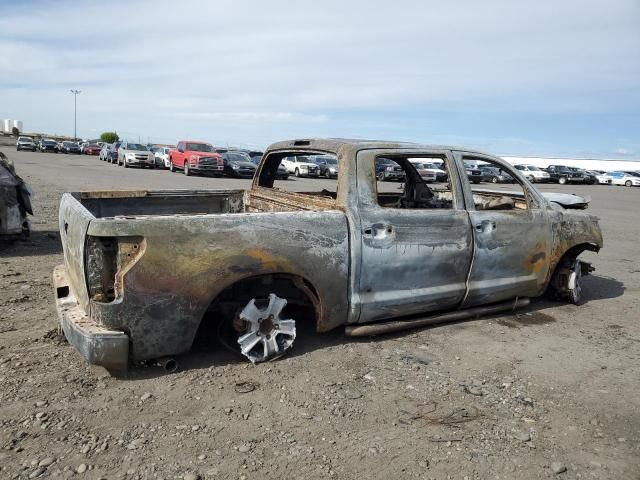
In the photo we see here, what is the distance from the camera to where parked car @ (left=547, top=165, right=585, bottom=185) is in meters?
40.5

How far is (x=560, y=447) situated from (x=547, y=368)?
1.17 m

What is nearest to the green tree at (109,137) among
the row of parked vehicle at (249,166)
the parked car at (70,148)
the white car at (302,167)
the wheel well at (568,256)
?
the parked car at (70,148)

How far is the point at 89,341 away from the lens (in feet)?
10.5

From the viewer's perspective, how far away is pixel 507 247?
4820 millimetres

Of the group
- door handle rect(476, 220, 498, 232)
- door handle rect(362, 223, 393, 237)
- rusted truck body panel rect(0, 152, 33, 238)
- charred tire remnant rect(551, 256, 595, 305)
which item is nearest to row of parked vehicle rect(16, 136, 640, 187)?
rusted truck body panel rect(0, 152, 33, 238)

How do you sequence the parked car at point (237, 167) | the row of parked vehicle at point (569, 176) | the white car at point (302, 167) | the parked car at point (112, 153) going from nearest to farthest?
1. the parked car at point (237, 167)
2. the white car at point (302, 167)
3. the parked car at point (112, 153)
4. the row of parked vehicle at point (569, 176)

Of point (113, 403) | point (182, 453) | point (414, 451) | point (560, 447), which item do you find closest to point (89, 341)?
point (113, 403)

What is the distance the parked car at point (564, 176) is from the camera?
4050 centimetres

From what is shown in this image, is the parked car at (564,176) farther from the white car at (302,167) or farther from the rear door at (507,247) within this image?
the rear door at (507,247)

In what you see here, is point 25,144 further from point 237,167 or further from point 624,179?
point 624,179

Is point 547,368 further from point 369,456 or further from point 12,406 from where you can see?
point 12,406

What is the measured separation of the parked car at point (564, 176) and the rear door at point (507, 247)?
39116 mm

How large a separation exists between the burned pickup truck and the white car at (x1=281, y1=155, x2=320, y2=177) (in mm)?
27290

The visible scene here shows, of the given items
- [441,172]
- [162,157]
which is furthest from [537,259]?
[162,157]
